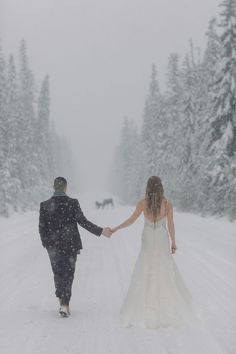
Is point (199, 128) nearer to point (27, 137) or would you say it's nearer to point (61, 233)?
point (27, 137)

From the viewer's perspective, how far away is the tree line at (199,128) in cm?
2792

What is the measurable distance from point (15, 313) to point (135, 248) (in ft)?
28.1

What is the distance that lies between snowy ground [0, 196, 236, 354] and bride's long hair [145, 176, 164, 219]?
1695 millimetres

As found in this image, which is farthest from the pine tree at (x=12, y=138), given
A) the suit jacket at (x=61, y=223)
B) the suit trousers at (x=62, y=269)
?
the suit trousers at (x=62, y=269)

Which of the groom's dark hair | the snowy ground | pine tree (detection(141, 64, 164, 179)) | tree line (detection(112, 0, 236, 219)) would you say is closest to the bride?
the snowy ground

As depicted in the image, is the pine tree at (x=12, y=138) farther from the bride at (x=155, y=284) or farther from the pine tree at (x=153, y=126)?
the bride at (x=155, y=284)

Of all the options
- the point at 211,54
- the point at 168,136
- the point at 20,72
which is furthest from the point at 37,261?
the point at 20,72

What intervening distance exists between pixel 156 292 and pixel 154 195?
137 cm

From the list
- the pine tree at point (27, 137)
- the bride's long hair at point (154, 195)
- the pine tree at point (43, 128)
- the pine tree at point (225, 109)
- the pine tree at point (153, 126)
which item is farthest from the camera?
the pine tree at point (43, 128)

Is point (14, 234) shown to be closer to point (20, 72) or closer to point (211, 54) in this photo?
point (211, 54)

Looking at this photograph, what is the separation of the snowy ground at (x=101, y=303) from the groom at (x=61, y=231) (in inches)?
29.3

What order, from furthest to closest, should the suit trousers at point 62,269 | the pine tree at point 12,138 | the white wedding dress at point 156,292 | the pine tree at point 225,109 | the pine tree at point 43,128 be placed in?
the pine tree at point 43,128 < the pine tree at point 12,138 < the pine tree at point 225,109 < the suit trousers at point 62,269 < the white wedding dress at point 156,292

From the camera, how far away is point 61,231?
8.03 meters

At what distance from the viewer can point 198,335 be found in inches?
261
